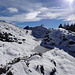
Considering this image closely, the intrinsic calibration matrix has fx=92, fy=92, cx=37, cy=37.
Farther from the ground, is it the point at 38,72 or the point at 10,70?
the point at 10,70

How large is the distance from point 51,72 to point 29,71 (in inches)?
184

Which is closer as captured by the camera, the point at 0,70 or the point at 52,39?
the point at 0,70

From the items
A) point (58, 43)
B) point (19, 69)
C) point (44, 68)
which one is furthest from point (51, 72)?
point (58, 43)

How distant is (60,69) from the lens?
21.0 m

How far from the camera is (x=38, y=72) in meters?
16.8

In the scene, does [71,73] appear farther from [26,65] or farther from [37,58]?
[26,65]

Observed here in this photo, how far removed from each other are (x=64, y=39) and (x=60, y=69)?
34.9 m

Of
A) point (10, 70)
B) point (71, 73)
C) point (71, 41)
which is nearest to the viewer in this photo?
point (10, 70)

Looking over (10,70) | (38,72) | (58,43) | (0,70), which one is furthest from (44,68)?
(58,43)

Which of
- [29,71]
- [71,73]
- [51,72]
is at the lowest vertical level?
[71,73]

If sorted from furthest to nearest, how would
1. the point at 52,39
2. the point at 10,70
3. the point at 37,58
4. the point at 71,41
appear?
the point at 52,39 < the point at 71,41 < the point at 37,58 < the point at 10,70

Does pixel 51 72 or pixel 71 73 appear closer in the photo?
pixel 51 72

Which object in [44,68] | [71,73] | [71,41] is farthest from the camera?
[71,41]

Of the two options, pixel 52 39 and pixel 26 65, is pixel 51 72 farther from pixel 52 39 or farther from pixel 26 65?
pixel 52 39
